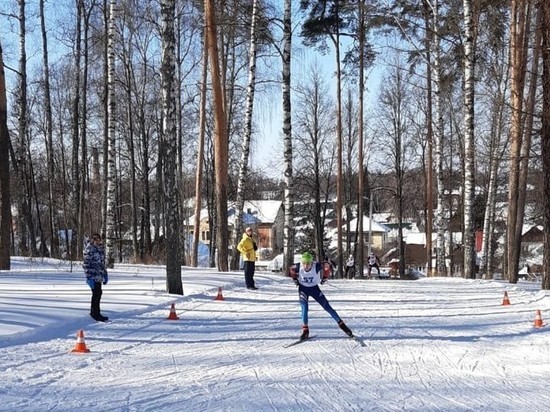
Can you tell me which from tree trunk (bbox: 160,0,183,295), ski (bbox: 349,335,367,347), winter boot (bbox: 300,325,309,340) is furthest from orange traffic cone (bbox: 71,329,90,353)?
tree trunk (bbox: 160,0,183,295)

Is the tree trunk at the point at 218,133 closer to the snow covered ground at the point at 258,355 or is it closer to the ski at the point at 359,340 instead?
the snow covered ground at the point at 258,355

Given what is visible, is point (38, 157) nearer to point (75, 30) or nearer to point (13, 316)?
point (75, 30)

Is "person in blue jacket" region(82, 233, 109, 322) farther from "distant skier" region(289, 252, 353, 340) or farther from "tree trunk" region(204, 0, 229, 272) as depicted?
"tree trunk" region(204, 0, 229, 272)

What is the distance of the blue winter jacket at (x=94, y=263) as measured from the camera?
459 inches

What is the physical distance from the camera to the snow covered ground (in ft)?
22.2

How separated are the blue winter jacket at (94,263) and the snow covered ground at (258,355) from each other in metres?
0.79

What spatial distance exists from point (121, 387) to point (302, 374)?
2.27m

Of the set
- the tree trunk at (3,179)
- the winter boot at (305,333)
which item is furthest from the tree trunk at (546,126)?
the tree trunk at (3,179)

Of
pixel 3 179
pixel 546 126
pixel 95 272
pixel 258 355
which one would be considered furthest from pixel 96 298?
pixel 546 126

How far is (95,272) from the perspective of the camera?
460 inches

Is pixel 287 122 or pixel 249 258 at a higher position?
pixel 287 122

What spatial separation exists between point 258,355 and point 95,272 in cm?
404

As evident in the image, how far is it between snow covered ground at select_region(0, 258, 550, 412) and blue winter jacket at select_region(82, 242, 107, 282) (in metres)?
0.79

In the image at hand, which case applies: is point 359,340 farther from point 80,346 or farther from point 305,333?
point 80,346
